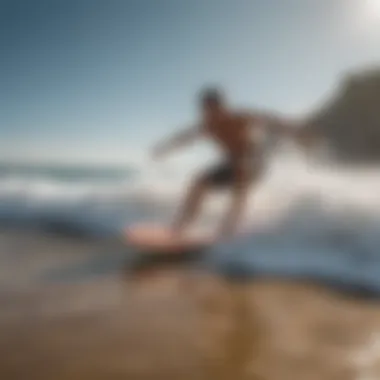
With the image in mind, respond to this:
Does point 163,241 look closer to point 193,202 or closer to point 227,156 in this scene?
point 193,202

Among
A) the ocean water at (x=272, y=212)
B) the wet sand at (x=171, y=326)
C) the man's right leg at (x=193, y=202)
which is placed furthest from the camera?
the man's right leg at (x=193, y=202)

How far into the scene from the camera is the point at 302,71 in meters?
2.40

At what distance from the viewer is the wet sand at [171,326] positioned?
1481 millimetres

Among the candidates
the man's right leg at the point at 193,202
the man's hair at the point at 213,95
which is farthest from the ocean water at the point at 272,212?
the man's hair at the point at 213,95

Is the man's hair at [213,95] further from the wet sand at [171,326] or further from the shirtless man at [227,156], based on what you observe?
the wet sand at [171,326]

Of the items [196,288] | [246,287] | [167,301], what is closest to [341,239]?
[246,287]

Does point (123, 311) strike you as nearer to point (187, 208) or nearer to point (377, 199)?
point (187, 208)

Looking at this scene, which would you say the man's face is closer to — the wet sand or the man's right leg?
the man's right leg

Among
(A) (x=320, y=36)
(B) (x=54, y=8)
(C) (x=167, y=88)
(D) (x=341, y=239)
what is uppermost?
(B) (x=54, y=8)

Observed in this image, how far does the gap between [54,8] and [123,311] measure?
1427 mm

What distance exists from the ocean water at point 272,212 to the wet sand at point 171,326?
237mm

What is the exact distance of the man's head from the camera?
242cm

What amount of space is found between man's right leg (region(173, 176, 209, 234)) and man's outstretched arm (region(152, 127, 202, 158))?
0.20 meters

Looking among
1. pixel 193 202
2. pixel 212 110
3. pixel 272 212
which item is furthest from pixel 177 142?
pixel 272 212
